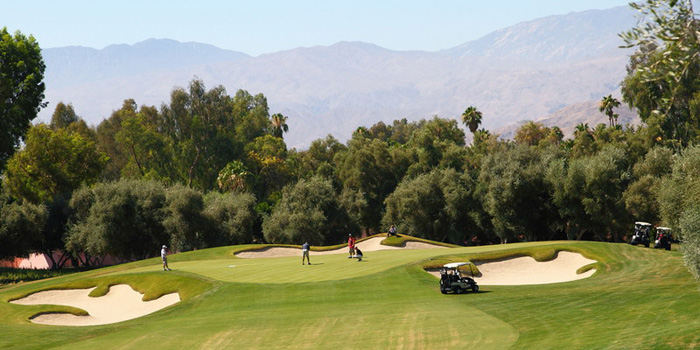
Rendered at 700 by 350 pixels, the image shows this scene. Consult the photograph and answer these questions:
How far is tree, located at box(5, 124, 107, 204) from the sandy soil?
62.9 m

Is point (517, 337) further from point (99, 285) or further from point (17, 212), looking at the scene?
point (17, 212)

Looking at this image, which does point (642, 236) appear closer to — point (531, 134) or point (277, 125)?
point (277, 125)

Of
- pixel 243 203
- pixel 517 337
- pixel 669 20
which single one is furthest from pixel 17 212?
pixel 669 20

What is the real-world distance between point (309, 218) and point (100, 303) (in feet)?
145

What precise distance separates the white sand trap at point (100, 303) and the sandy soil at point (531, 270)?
17.0 meters

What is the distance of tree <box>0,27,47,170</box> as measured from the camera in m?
62.2

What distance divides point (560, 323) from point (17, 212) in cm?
6495

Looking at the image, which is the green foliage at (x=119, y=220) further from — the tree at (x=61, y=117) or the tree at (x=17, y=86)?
the tree at (x=61, y=117)

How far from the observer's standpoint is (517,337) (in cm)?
2277

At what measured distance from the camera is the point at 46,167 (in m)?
86.8

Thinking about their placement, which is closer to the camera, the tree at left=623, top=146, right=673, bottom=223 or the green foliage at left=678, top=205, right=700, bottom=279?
the green foliage at left=678, top=205, right=700, bottom=279

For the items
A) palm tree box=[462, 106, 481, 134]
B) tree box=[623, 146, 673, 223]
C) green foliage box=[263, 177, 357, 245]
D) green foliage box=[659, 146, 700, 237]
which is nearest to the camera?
green foliage box=[659, 146, 700, 237]

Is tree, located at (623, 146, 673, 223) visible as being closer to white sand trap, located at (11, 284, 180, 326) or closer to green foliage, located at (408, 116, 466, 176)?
green foliage, located at (408, 116, 466, 176)

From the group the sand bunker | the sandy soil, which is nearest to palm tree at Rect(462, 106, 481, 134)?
the sand bunker
